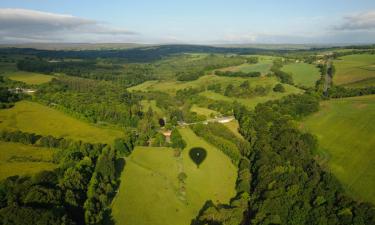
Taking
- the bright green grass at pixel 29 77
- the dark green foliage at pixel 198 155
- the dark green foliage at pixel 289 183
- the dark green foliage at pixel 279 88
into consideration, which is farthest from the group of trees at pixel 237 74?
the dark green foliage at pixel 198 155

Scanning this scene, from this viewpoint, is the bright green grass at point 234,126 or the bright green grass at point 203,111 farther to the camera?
the bright green grass at point 203,111

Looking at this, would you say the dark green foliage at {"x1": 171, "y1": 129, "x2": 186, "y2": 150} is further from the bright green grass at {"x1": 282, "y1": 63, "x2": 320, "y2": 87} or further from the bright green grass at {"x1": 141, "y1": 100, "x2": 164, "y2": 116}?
the bright green grass at {"x1": 282, "y1": 63, "x2": 320, "y2": 87}

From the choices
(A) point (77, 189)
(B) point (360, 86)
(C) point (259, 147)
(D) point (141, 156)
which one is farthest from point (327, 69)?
(A) point (77, 189)

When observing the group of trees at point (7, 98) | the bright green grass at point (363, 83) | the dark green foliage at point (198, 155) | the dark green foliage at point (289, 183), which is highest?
the bright green grass at point (363, 83)

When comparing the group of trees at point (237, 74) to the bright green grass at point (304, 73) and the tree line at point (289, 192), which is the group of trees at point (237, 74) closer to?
the bright green grass at point (304, 73)

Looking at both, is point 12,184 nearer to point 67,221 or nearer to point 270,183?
point 67,221

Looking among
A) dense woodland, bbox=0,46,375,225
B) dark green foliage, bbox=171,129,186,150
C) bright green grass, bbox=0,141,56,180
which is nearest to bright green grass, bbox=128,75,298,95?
dense woodland, bbox=0,46,375,225

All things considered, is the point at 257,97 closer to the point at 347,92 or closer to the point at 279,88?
the point at 279,88
